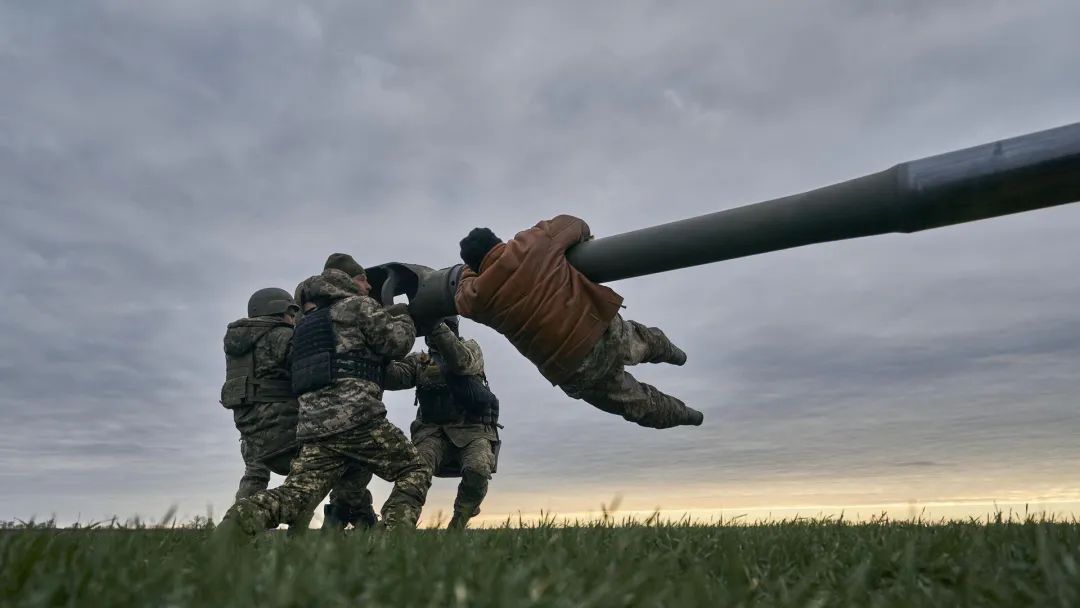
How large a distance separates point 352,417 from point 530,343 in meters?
2.72

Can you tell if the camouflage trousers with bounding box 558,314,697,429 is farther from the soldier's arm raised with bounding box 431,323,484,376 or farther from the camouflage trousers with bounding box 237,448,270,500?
the camouflage trousers with bounding box 237,448,270,500

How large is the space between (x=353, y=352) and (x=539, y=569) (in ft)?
13.8

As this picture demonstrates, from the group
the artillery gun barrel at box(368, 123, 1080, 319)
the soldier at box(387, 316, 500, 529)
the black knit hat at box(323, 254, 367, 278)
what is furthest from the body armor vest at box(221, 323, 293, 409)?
the artillery gun barrel at box(368, 123, 1080, 319)

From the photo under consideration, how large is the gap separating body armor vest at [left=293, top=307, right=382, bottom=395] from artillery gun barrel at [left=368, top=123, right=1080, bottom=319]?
2.97m

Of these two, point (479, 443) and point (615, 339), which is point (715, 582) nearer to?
point (615, 339)

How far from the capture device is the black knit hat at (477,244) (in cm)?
417

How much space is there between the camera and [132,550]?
2.91 metres

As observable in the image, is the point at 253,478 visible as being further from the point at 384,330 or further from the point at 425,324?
the point at 425,324

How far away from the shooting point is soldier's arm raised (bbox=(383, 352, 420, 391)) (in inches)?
307

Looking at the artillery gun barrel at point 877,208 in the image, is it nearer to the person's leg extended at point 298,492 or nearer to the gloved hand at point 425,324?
the gloved hand at point 425,324

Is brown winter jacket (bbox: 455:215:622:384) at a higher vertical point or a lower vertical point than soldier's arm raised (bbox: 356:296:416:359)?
lower

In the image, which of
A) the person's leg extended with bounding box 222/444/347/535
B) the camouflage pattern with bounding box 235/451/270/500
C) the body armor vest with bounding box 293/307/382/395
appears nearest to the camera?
the person's leg extended with bounding box 222/444/347/535

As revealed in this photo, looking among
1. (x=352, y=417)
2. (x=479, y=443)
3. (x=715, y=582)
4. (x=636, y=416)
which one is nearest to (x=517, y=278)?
(x=636, y=416)

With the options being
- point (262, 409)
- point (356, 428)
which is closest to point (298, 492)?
point (356, 428)
